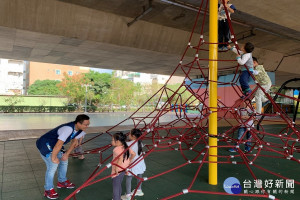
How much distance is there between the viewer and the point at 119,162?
2586mm

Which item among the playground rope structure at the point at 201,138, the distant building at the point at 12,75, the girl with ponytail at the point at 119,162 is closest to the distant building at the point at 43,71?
the distant building at the point at 12,75

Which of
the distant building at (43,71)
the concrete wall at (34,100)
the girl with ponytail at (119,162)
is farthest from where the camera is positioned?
the distant building at (43,71)

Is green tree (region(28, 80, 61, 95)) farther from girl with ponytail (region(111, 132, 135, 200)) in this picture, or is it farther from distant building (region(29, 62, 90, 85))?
girl with ponytail (region(111, 132, 135, 200))

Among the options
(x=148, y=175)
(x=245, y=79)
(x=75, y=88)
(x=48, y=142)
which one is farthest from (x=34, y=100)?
(x=245, y=79)

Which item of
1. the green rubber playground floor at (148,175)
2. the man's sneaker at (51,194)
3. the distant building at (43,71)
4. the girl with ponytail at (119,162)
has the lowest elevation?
the green rubber playground floor at (148,175)

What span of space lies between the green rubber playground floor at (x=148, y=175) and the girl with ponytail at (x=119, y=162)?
1.50 ft

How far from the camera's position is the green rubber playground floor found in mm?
2955

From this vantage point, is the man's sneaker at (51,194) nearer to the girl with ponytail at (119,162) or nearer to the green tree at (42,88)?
the girl with ponytail at (119,162)

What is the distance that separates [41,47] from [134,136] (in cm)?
771

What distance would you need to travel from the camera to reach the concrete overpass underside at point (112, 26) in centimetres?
638

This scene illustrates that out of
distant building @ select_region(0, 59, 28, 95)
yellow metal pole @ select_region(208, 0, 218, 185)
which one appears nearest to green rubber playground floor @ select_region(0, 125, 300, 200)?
yellow metal pole @ select_region(208, 0, 218, 185)

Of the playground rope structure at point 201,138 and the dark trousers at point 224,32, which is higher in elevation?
the dark trousers at point 224,32

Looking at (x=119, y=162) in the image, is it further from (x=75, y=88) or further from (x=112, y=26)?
(x=75, y=88)

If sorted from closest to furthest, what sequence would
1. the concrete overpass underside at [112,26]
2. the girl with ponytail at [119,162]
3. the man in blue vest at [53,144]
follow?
1. the girl with ponytail at [119,162]
2. the man in blue vest at [53,144]
3. the concrete overpass underside at [112,26]
